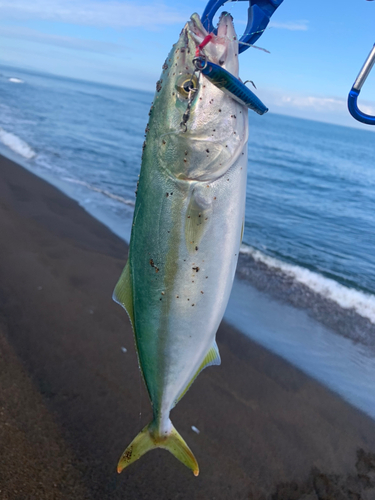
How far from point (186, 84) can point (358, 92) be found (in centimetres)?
89

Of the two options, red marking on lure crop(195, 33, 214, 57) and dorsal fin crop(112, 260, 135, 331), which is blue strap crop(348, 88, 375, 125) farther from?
dorsal fin crop(112, 260, 135, 331)

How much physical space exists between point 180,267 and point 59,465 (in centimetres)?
202

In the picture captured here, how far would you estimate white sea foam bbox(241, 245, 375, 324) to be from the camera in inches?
260

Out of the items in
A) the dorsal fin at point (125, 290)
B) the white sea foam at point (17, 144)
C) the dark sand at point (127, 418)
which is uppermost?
the dorsal fin at point (125, 290)

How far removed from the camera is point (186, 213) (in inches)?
72.1

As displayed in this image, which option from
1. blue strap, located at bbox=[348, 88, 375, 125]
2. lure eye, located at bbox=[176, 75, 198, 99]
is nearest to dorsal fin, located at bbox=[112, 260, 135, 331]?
lure eye, located at bbox=[176, 75, 198, 99]

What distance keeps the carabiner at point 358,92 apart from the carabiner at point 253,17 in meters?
0.52

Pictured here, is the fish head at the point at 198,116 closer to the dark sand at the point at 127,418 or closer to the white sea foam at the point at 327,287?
the dark sand at the point at 127,418

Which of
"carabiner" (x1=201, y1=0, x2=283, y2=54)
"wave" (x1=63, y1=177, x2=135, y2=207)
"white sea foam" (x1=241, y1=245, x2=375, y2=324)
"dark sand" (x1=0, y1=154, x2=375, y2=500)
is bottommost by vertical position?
"dark sand" (x1=0, y1=154, x2=375, y2=500)

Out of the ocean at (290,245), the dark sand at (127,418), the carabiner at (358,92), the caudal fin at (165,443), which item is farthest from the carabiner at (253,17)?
the ocean at (290,245)

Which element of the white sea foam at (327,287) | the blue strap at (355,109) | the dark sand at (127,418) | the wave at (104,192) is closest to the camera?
the blue strap at (355,109)

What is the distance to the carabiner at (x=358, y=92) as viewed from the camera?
5.95 ft

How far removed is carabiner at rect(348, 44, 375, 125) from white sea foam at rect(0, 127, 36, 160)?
45.6ft

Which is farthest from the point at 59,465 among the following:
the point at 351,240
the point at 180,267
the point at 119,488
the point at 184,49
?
the point at 351,240
